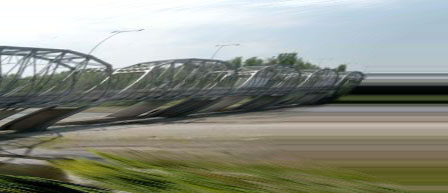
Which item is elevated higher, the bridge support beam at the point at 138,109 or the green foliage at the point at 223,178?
the bridge support beam at the point at 138,109

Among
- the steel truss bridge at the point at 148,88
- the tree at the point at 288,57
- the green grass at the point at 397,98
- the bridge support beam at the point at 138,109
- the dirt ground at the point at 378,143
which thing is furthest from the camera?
the bridge support beam at the point at 138,109

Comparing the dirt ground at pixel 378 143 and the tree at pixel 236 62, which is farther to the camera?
the tree at pixel 236 62

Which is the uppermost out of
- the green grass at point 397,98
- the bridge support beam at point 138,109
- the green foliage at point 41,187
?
the bridge support beam at point 138,109

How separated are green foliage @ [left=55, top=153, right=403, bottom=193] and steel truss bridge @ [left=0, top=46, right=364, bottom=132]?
15.1 meters

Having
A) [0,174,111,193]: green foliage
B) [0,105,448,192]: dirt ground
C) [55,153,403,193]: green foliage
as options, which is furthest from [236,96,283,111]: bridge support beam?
[0,174,111,193]: green foliage

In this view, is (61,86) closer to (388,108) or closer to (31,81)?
(31,81)

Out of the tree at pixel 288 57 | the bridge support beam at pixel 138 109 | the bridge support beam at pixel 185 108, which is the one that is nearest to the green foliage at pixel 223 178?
the tree at pixel 288 57

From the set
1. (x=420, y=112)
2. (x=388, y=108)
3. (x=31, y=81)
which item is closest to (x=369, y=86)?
(x=388, y=108)

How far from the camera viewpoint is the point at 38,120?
98.1ft

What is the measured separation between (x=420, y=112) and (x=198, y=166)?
2.67m

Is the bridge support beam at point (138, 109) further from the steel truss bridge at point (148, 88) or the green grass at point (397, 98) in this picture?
the green grass at point (397, 98)

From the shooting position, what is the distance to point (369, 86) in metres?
6.30

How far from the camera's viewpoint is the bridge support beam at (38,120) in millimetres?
29141

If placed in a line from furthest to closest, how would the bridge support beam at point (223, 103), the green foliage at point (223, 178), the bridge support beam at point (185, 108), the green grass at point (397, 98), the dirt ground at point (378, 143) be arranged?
the bridge support beam at point (223, 103) → the bridge support beam at point (185, 108) → the green grass at point (397, 98) → the dirt ground at point (378, 143) → the green foliage at point (223, 178)
